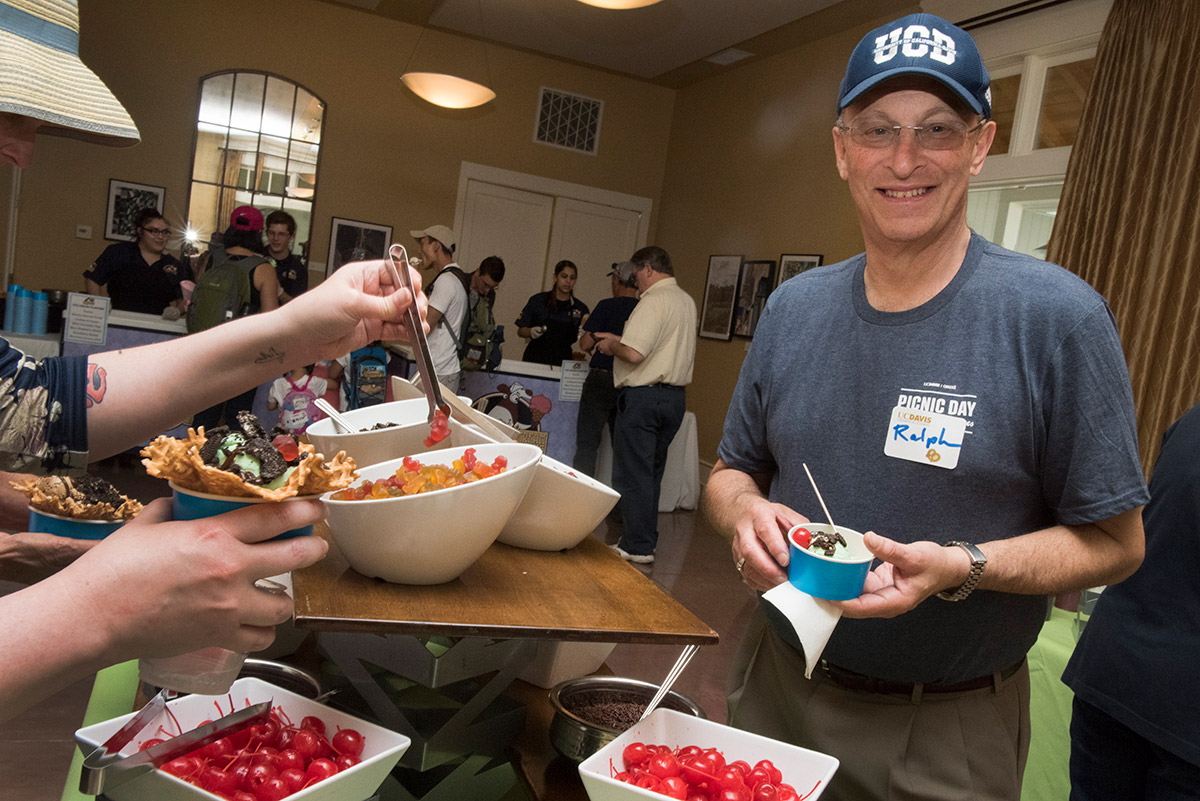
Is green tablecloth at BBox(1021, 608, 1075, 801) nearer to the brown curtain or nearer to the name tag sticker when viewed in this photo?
the name tag sticker

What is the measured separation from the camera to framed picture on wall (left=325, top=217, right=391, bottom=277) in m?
8.38

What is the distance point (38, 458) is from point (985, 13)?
5880 millimetres

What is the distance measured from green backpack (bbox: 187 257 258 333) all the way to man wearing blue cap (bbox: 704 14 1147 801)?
178 inches

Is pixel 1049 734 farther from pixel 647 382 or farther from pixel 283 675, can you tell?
pixel 647 382

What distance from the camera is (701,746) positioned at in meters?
1.18

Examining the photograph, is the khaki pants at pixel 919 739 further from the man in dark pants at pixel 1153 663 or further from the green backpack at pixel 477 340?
the green backpack at pixel 477 340

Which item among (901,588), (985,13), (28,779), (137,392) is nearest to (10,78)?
(137,392)

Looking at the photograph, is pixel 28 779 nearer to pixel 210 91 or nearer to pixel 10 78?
pixel 10 78

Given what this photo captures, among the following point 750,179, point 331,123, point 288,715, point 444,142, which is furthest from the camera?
point 444,142

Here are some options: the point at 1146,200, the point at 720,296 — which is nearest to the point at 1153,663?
the point at 1146,200

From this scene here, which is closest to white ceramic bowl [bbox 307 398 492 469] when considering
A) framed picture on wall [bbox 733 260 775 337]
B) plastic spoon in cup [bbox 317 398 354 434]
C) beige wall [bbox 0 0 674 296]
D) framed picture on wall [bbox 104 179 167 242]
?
plastic spoon in cup [bbox 317 398 354 434]

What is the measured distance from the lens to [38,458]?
4.36ft

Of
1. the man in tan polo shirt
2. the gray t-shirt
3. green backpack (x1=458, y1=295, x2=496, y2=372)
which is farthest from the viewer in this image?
green backpack (x1=458, y1=295, x2=496, y2=372)

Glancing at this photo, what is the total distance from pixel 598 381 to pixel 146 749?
16.4 ft
